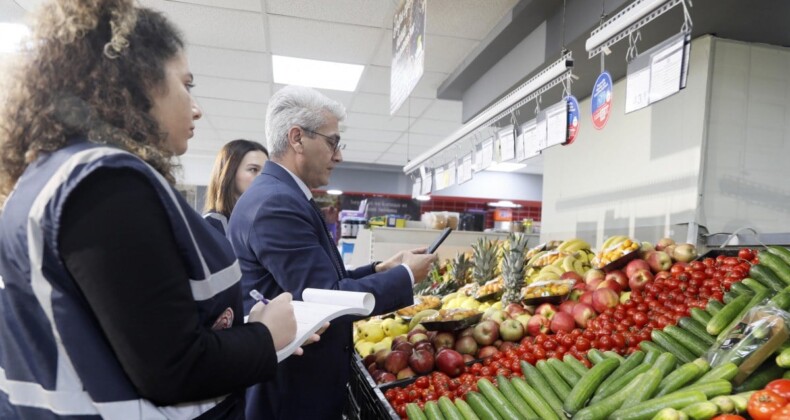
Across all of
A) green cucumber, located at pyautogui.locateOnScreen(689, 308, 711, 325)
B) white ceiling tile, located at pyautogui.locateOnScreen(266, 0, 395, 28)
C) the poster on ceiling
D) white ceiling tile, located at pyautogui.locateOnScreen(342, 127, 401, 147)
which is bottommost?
green cucumber, located at pyautogui.locateOnScreen(689, 308, 711, 325)

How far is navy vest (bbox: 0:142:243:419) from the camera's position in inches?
30.4

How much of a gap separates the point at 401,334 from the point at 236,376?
198cm

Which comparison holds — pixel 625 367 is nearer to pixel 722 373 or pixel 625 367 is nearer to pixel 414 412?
pixel 722 373

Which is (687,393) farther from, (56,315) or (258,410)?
(56,315)

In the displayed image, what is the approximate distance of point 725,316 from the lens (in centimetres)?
182

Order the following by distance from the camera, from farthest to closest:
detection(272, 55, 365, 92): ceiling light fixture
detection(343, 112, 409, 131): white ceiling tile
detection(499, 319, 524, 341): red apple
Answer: detection(343, 112, 409, 131): white ceiling tile < detection(272, 55, 365, 92): ceiling light fixture < detection(499, 319, 524, 341): red apple

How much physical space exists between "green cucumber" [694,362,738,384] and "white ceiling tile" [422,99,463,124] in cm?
582

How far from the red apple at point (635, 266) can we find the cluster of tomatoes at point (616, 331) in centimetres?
18

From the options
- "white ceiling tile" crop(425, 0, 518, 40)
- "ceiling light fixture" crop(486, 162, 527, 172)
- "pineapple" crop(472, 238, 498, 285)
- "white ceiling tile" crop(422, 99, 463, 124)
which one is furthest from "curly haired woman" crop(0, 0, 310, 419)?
"ceiling light fixture" crop(486, 162, 527, 172)

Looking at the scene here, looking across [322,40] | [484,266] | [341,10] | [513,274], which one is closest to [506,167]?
[322,40]

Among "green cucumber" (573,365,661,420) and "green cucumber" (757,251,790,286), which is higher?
"green cucumber" (757,251,790,286)

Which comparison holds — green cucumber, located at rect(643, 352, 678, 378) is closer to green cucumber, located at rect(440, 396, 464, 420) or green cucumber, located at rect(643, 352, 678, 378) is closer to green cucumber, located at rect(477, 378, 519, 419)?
green cucumber, located at rect(477, 378, 519, 419)

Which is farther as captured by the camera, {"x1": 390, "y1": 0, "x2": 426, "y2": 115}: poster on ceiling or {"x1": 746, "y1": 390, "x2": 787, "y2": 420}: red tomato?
{"x1": 390, "y1": 0, "x2": 426, "y2": 115}: poster on ceiling

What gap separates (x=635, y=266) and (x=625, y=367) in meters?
1.20
